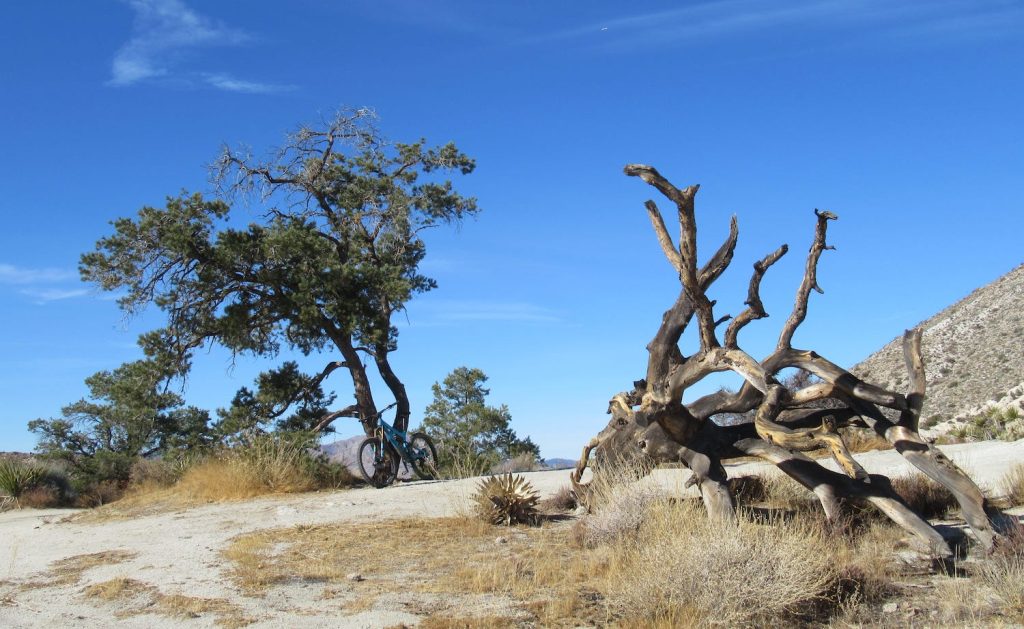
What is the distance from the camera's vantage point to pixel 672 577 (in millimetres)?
6902

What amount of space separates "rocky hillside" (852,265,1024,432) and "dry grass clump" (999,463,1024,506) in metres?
16.9

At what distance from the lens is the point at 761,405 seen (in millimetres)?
9227

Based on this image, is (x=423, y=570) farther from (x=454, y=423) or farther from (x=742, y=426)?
(x=454, y=423)

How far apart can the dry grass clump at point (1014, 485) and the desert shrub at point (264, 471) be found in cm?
1144

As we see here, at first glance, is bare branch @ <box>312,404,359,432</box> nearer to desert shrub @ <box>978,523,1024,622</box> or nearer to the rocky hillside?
desert shrub @ <box>978,523,1024,622</box>

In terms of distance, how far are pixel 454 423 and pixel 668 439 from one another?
60.2ft

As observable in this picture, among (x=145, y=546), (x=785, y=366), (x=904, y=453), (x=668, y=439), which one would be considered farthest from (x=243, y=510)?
(x=904, y=453)

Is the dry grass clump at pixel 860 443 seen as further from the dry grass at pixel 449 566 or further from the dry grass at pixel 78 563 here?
the dry grass at pixel 78 563

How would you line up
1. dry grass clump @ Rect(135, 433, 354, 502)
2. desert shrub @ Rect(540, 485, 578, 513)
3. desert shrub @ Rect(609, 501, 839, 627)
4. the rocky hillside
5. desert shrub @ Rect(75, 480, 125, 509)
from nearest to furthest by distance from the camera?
desert shrub @ Rect(609, 501, 839, 627)
desert shrub @ Rect(540, 485, 578, 513)
dry grass clump @ Rect(135, 433, 354, 502)
desert shrub @ Rect(75, 480, 125, 509)
the rocky hillside

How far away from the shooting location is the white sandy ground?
7207 millimetres

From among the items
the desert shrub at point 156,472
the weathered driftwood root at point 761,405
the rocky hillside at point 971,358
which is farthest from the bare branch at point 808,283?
the rocky hillside at point 971,358

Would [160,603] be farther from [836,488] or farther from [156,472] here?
[156,472]

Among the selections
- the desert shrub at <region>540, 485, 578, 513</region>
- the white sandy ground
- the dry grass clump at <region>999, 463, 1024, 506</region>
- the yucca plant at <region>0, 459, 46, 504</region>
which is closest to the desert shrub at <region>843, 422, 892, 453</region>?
the white sandy ground

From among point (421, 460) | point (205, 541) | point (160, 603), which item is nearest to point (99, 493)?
point (421, 460)
